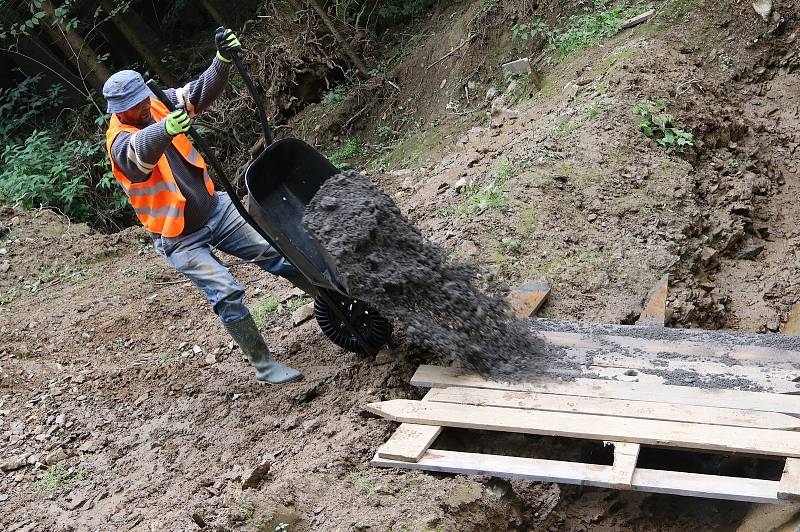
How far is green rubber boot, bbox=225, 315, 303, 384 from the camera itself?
174 inches

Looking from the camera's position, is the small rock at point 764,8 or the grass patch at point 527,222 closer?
the grass patch at point 527,222

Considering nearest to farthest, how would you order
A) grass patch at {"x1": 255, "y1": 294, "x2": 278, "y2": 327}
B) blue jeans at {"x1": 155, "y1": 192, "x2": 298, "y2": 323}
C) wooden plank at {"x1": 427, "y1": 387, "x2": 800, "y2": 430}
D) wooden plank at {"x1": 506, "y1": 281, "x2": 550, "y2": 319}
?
wooden plank at {"x1": 427, "y1": 387, "x2": 800, "y2": 430} → blue jeans at {"x1": 155, "y1": 192, "x2": 298, "y2": 323} → wooden plank at {"x1": 506, "y1": 281, "x2": 550, "y2": 319} → grass patch at {"x1": 255, "y1": 294, "x2": 278, "y2": 327}

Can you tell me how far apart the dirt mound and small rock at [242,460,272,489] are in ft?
3.04

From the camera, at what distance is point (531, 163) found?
597 centimetres

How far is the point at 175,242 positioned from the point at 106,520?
1.46 metres

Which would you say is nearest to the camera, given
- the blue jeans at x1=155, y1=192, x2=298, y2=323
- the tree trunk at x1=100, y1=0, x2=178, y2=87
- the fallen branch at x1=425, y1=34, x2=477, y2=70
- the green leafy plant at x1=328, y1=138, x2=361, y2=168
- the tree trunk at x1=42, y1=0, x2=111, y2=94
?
the blue jeans at x1=155, y1=192, x2=298, y2=323

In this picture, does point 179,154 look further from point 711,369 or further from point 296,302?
point 711,369

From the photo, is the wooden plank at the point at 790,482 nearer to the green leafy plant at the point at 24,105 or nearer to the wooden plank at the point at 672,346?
the wooden plank at the point at 672,346

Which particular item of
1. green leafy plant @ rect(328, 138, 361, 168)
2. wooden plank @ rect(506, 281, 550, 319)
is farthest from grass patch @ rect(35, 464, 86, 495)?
green leafy plant @ rect(328, 138, 361, 168)

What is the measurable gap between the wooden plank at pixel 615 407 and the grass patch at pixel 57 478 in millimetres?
2048

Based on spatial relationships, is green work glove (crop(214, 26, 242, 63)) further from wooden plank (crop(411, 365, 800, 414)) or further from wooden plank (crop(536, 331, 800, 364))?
wooden plank (crop(536, 331, 800, 364))

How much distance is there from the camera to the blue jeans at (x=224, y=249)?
4.34m

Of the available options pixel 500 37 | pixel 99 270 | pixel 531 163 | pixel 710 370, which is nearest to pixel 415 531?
pixel 710 370

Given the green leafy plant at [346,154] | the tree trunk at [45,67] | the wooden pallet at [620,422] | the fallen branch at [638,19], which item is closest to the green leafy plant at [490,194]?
the wooden pallet at [620,422]
